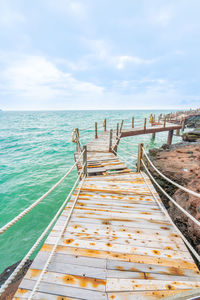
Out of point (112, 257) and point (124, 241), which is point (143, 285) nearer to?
point (112, 257)

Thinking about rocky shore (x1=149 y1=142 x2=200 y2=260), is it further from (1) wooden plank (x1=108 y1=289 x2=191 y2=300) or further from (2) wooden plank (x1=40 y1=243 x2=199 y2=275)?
(1) wooden plank (x1=108 y1=289 x2=191 y2=300)

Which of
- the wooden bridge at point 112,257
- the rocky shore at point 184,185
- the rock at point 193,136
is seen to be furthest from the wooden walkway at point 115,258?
the rock at point 193,136

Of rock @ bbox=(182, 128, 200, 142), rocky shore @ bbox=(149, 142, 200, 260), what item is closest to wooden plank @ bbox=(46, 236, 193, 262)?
rocky shore @ bbox=(149, 142, 200, 260)

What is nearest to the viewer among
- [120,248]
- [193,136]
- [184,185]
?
[120,248]

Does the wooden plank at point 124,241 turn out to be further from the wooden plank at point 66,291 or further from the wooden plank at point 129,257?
the wooden plank at point 66,291

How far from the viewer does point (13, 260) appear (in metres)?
4.78

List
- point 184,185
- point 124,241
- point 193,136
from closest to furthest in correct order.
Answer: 1. point 124,241
2. point 184,185
3. point 193,136

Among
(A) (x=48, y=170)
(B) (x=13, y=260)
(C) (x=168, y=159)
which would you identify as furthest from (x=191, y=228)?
(A) (x=48, y=170)

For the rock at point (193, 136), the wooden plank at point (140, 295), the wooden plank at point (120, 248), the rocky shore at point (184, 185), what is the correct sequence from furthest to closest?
1. the rock at point (193, 136)
2. the rocky shore at point (184, 185)
3. the wooden plank at point (120, 248)
4. the wooden plank at point (140, 295)

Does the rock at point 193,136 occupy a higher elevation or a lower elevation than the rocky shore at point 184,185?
higher

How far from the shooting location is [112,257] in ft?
6.64

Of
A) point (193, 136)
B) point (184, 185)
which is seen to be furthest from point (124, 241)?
point (193, 136)

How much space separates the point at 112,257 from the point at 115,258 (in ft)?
0.16

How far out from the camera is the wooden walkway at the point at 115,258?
1629 mm
